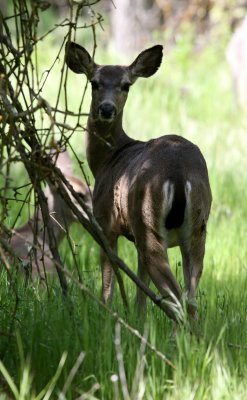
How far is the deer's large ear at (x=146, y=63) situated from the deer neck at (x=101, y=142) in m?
0.37

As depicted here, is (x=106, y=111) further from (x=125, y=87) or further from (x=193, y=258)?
(x=193, y=258)

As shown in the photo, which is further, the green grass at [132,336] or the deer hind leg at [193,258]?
the deer hind leg at [193,258]

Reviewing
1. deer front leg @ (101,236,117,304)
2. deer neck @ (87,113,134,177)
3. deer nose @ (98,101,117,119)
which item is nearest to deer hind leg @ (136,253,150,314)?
deer front leg @ (101,236,117,304)

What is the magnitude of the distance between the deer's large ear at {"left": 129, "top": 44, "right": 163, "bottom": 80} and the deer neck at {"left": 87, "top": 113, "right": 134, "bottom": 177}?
1.21 ft

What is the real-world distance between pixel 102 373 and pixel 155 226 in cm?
112

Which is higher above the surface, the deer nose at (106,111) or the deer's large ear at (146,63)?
the deer's large ear at (146,63)

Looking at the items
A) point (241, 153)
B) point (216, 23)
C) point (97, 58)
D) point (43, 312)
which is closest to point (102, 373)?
point (43, 312)

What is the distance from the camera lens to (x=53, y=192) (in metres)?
7.75

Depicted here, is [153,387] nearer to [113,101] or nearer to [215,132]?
[113,101]

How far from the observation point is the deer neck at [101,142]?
6.29 meters

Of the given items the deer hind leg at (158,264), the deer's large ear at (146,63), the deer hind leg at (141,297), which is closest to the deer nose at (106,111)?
the deer's large ear at (146,63)

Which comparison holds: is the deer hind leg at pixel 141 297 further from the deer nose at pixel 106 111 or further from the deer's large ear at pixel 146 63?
the deer's large ear at pixel 146 63

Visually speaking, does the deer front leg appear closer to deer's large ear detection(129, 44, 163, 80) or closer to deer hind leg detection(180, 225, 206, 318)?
deer hind leg detection(180, 225, 206, 318)

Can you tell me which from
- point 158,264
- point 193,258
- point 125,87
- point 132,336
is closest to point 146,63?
point 125,87
